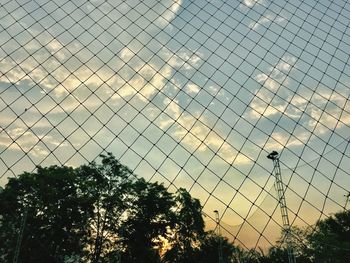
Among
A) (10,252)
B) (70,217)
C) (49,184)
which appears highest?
(49,184)

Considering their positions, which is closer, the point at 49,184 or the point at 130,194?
the point at 49,184

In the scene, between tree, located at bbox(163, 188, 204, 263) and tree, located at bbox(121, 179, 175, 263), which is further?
tree, located at bbox(163, 188, 204, 263)

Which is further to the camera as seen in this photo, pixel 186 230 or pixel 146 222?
pixel 186 230

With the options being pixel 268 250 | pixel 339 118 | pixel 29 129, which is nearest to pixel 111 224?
pixel 29 129

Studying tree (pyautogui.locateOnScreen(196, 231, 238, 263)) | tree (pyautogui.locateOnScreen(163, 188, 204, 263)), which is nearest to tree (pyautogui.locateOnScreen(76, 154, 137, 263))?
tree (pyautogui.locateOnScreen(163, 188, 204, 263))

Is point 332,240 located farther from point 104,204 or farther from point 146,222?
point 104,204

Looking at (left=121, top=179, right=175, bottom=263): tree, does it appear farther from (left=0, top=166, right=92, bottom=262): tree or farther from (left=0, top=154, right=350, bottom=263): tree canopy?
(left=0, top=166, right=92, bottom=262): tree

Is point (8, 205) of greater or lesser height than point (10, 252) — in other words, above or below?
above

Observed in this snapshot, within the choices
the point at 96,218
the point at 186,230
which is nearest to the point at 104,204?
the point at 96,218

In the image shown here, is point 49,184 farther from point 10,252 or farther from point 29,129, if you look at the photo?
point 29,129

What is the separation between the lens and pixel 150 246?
25.7 metres

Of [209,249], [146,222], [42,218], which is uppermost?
[146,222]

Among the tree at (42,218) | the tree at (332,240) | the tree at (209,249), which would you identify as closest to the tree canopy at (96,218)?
the tree at (42,218)

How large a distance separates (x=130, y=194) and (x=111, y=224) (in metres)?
2.54
